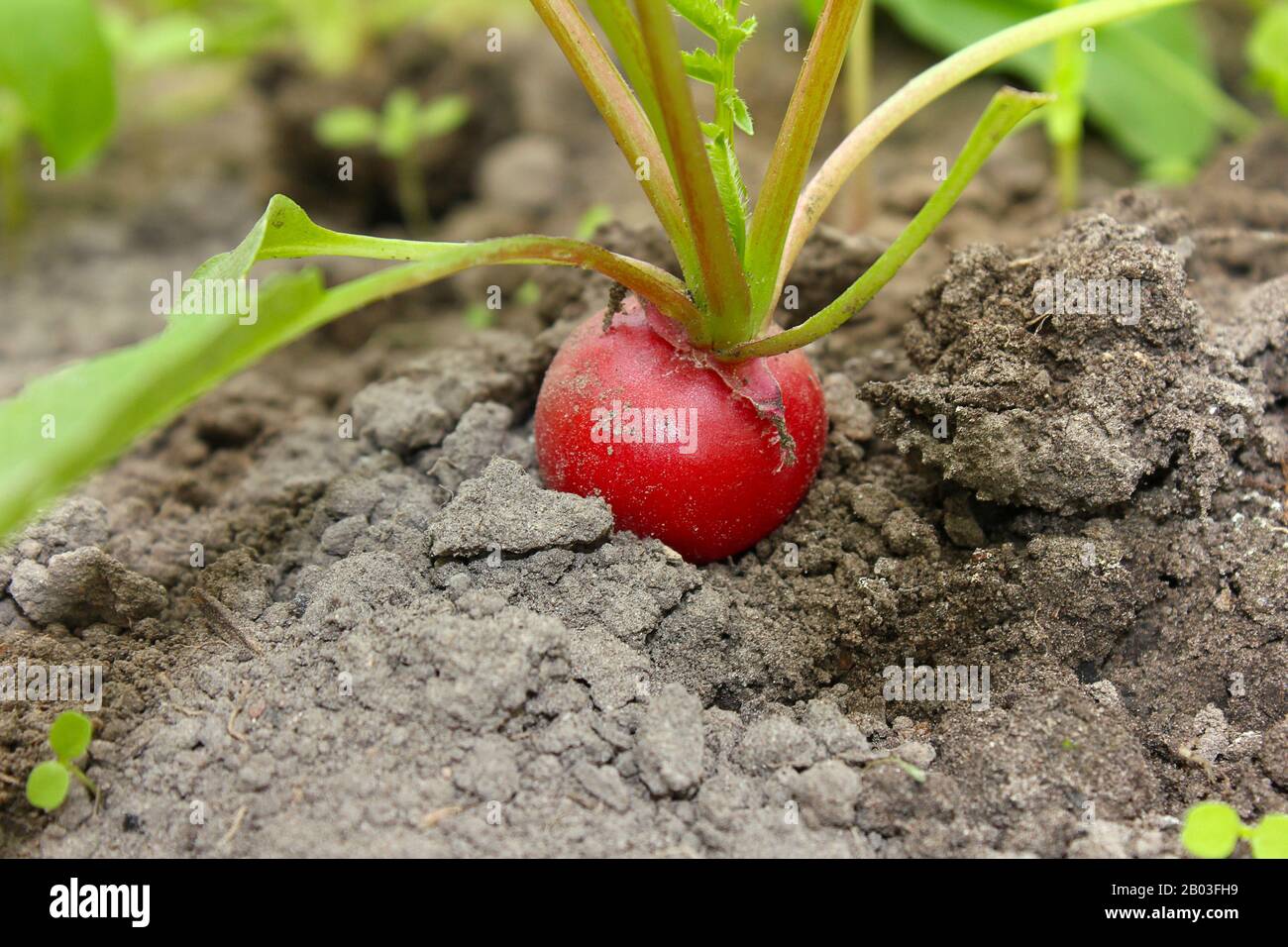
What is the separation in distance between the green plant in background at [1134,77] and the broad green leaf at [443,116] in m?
1.29

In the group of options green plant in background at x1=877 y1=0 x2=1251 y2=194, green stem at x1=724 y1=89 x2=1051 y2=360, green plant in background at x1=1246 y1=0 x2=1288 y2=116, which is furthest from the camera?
green plant in background at x1=877 y1=0 x2=1251 y2=194

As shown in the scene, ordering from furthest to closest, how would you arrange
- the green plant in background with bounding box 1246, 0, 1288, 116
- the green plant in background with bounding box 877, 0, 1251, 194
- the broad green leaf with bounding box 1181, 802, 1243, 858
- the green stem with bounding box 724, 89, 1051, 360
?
the green plant in background with bounding box 877, 0, 1251, 194 → the green plant in background with bounding box 1246, 0, 1288, 116 → the green stem with bounding box 724, 89, 1051, 360 → the broad green leaf with bounding box 1181, 802, 1243, 858

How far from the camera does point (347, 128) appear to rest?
284 centimetres

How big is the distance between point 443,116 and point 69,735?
1.99 meters

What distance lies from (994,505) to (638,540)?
0.52m

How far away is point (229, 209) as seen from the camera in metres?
3.34

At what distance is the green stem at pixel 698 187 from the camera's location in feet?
4.04

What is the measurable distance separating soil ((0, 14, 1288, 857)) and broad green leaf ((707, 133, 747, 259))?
0.94ft

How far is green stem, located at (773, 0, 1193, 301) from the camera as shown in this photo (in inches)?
59.5

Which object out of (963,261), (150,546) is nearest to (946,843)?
(963,261)

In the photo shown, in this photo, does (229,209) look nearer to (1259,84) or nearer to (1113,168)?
(1113,168)

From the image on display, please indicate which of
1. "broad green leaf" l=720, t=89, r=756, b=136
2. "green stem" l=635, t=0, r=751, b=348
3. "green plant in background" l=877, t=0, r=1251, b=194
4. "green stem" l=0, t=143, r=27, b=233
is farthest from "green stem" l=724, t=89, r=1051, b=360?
"green stem" l=0, t=143, r=27, b=233

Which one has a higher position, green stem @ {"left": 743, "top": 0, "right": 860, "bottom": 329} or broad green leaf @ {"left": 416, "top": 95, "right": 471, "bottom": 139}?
broad green leaf @ {"left": 416, "top": 95, "right": 471, "bottom": 139}

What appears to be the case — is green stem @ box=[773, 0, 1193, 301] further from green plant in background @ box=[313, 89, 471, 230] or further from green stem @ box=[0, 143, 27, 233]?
green stem @ box=[0, 143, 27, 233]
